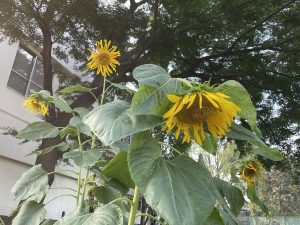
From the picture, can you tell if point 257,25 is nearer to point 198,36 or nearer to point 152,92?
point 198,36

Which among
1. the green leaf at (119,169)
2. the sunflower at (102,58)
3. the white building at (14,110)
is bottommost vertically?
the green leaf at (119,169)

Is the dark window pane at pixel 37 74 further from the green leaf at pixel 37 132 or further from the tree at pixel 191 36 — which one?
the green leaf at pixel 37 132

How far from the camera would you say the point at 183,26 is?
5.93 m

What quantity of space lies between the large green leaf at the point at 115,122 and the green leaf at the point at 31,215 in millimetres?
603

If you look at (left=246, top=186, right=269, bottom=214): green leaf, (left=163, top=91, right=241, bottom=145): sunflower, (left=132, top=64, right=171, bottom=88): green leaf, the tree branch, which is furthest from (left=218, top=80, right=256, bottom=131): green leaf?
the tree branch

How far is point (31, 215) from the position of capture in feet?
4.23

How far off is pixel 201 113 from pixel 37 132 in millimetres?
828

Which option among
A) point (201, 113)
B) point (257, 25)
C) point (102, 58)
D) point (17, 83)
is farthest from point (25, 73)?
point (201, 113)

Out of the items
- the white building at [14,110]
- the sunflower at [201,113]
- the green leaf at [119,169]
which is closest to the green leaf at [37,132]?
the green leaf at [119,169]

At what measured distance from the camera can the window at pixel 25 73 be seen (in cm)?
917

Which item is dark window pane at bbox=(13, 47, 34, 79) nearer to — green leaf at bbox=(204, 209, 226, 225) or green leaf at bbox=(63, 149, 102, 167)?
green leaf at bbox=(63, 149, 102, 167)

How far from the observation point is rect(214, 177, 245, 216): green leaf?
106cm

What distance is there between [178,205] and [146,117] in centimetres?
21

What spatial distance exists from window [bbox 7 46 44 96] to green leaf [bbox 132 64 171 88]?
8657 mm
